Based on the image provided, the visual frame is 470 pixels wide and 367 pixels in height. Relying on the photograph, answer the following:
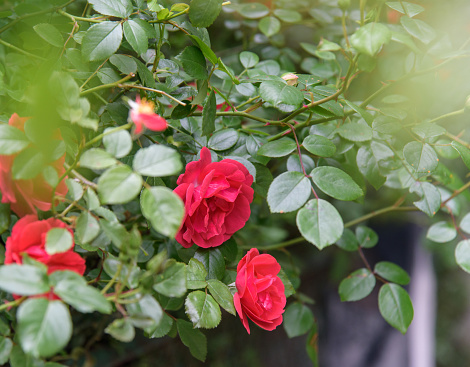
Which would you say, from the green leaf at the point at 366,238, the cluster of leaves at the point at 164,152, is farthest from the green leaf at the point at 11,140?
the green leaf at the point at 366,238

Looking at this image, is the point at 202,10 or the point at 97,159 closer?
the point at 97,159

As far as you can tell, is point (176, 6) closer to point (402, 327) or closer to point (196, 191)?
point (196, 191)

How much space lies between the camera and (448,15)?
82 cm

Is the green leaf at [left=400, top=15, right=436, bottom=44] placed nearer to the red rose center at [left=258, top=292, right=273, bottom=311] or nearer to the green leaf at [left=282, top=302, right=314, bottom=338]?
the red rose center at [left=258, top=292, right=273, bottom=311]

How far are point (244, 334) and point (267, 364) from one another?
17 cm

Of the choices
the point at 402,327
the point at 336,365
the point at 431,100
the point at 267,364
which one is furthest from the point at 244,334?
the point at 431,100

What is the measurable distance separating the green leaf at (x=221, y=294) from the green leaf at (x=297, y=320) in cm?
36

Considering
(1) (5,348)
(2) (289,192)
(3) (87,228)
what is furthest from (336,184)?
(1) (5,348)

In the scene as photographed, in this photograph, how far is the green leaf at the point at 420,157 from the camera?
48 cm

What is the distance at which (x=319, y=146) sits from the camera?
49 cm

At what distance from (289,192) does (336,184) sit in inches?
2.1

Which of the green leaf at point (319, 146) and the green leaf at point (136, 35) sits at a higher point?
the green leaf at point (136, 35)

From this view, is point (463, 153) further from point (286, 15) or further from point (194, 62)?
point (286, 15)

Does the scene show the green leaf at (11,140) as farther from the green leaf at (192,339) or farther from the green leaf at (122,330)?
the green leaf at (192,339)
